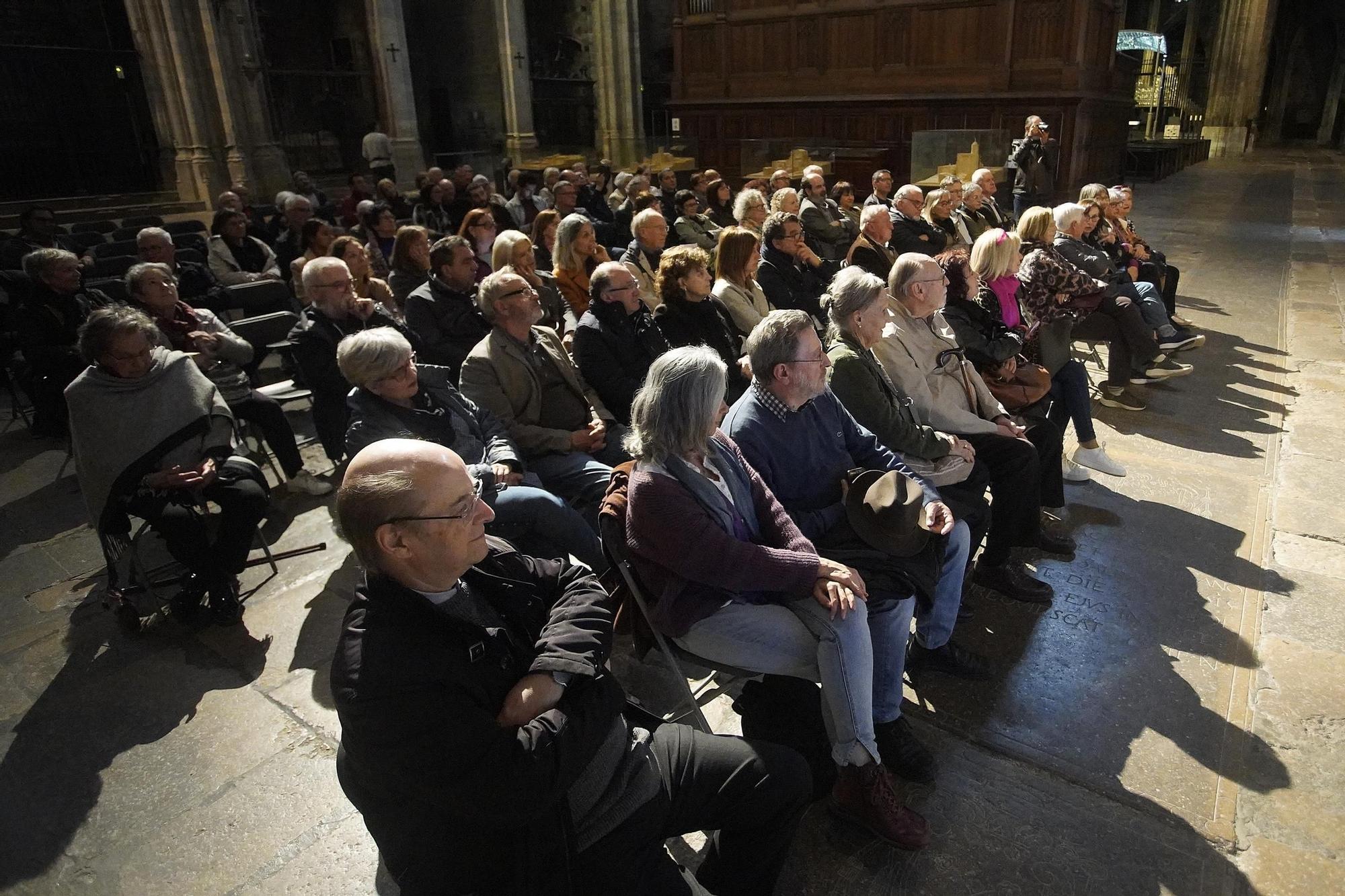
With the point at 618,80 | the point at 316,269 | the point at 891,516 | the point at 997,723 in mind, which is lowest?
the point at 997,723

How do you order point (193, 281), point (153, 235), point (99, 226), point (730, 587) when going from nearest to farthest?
point (730, 587)
point (153, 235)
point (193, 281)
point (99, 226)

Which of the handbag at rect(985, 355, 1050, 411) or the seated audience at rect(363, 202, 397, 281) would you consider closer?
the handbag at rect(985, 355, 1050, 411)

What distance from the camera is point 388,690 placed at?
1438 mm

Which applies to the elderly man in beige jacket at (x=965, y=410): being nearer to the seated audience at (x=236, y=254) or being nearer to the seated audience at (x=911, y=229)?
the seated audience at (x=911, y=229)

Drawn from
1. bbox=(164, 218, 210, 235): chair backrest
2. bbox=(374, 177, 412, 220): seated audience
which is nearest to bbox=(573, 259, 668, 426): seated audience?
bbox=(374, 177, 412, 220): seated audience

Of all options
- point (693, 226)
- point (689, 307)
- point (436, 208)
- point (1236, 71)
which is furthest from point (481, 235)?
point (1236, 71)

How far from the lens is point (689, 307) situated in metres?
4.42

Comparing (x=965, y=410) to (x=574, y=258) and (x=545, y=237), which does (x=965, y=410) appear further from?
(x=545, y=237)

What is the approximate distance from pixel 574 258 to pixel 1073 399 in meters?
3.10

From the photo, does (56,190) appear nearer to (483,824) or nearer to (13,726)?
(13,726)

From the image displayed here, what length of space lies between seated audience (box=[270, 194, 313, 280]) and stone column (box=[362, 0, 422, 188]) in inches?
268

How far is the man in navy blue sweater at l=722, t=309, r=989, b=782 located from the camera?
2.46 metres

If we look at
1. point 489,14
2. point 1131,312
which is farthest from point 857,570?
point 489,14

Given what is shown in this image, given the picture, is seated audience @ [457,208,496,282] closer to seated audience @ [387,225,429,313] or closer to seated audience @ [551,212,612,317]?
seated audience @ [387,225,429,313]
